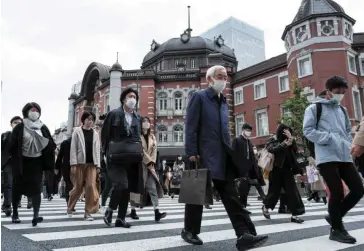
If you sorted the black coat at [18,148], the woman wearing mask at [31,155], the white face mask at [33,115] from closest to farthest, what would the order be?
the woman wearing mask at [31,155] → the black coat at [18,148] → the white face mask at [33,115]

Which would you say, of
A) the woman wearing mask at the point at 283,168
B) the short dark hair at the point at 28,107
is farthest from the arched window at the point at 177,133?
the short dark hair at the point at 28,107

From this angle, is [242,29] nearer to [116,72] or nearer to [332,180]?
[116,72]

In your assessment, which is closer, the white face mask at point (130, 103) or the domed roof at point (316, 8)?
the white face mask at point (130, 103)

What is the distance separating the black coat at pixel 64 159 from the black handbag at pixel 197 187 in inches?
155

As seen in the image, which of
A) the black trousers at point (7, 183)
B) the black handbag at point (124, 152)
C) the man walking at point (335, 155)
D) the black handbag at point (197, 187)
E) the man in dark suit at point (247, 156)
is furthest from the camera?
the black trousers at point (7, 183)

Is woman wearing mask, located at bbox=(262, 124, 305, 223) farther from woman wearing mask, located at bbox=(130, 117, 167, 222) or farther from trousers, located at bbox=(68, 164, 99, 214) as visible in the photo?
trousers, located at bbox=(68, 164, 99, 214)

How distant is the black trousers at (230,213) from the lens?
3.04m

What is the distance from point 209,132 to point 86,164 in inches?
125

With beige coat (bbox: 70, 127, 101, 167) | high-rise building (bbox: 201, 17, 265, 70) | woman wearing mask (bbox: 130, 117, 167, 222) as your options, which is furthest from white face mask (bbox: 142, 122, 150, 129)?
high-rise building (bbox: 201, 17, 265, 70)

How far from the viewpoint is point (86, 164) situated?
5727 millimetres

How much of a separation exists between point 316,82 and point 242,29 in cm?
4705

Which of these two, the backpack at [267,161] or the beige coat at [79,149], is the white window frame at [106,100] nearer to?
the beige coat at [79,149]

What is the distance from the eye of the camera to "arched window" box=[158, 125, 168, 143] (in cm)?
3222

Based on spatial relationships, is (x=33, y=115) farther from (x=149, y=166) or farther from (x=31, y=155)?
(x=149, y=166)
